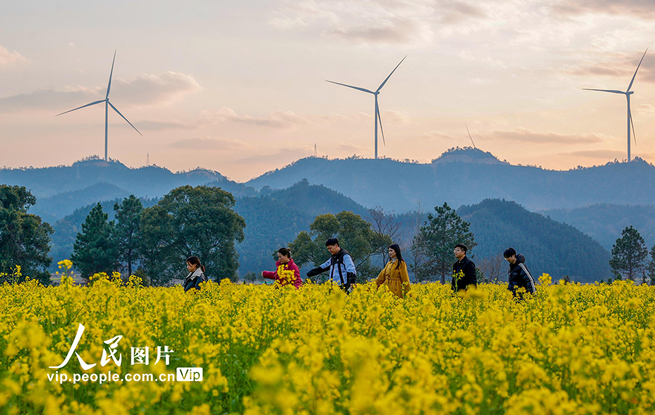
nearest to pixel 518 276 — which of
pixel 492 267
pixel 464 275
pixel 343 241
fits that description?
pixel 464 275

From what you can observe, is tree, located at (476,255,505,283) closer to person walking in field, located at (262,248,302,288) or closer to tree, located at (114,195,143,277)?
tree, located at (114,195,143,277)

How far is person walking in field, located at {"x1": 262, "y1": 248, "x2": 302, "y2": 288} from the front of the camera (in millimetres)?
10883

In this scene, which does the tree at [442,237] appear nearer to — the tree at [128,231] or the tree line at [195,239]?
the tree line at [195,239]

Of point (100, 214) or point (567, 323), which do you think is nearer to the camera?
point (567, 323)

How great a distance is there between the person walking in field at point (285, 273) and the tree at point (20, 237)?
41159 mm

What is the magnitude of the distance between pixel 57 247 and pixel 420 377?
190m

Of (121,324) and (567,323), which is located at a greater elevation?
(121,324)

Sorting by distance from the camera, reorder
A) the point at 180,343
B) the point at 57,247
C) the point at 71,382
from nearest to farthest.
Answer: the point at 71,382 → the point at 180,343 → the point at 57,247

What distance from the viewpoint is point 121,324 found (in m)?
5.38

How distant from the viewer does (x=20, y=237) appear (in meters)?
47.2

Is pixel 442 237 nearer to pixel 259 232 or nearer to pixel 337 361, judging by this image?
pixel 337 361

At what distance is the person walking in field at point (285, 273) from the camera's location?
10.9 meters

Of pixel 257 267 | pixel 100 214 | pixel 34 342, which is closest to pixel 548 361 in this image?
pixel 34 342

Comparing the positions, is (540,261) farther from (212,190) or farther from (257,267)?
(212,190)
